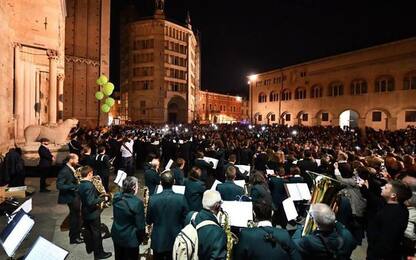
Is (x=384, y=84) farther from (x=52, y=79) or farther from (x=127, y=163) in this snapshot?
(x=52, y=79)

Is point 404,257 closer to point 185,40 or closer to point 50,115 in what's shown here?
point 50,115

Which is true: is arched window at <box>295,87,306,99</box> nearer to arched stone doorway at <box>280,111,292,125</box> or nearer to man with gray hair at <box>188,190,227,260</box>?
arched stone doorway at <box>280,111,292,125</box>

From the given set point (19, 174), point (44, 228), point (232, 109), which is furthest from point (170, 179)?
point (232, 109)

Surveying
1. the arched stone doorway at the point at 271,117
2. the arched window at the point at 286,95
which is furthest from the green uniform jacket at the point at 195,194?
the arched stone doorway at the point at 271,117

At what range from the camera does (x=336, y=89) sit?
42.2 metres

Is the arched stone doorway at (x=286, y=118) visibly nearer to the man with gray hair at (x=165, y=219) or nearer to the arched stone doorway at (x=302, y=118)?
the arched stone doorway at (x=302, y=118)

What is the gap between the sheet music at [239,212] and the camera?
181 inches

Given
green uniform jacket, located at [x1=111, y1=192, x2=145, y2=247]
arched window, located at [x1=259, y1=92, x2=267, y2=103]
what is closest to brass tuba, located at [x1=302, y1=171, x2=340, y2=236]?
green uniform jacket, located at [x1=111, y1=192, x2=145, y2=247]

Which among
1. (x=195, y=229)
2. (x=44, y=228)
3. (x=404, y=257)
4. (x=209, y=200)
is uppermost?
(x=209, y=200)

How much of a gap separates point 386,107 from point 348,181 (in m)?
34.6

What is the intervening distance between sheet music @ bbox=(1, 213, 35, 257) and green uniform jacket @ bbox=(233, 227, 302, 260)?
2.70 meters

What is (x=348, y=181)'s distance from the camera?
6.26 metres

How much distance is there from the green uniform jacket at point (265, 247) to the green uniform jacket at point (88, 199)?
3321mm

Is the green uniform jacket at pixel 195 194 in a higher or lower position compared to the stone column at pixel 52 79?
lower
